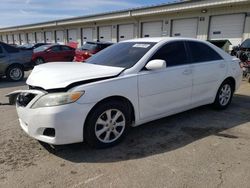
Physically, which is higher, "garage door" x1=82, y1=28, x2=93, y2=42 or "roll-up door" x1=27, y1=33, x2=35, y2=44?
"garage door" x1=82, y1=28, x2=93, y2=42

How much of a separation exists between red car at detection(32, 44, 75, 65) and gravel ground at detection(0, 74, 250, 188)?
10874 millimetres

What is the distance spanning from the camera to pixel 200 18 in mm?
16594

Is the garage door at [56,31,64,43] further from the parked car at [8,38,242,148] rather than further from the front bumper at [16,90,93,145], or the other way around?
the front bumper at [16,90,93,145]

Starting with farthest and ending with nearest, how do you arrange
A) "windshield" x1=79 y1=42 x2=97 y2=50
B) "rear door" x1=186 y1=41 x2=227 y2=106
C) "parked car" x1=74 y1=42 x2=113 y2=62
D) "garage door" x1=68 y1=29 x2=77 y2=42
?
"garage door" x1=68 y1=29 x2=77 y2=42 → "windshield" x1=79 y1=42 x2=97 y2=50 → "parked car" x1=74 y1=42 x2=113 y2=62 → "rear door" x1=186 y1=41 x2=227 y2=106

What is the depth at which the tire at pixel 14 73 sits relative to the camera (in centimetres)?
1019

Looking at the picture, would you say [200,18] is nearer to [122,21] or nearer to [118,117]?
[122,21]

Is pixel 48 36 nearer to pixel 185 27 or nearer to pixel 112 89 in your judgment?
pixel 185 27

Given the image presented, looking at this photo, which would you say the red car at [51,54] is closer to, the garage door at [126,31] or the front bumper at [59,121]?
the garage door at [126,31]

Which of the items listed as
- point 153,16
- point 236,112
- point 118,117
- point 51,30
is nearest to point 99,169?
point 118,117

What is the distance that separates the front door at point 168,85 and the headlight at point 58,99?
3.47 feet

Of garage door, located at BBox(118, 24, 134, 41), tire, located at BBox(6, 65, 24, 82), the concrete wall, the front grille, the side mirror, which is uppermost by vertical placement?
the concrete wall

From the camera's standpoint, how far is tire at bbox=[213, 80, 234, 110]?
5.48 meters

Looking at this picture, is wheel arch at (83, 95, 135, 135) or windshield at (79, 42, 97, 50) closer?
wheel arch at (83, 95, 135, 135)

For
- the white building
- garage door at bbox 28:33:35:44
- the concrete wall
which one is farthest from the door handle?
garage door at bbox 28:33:35:44
